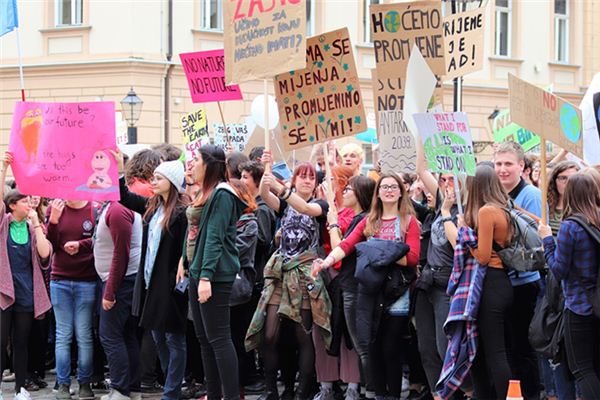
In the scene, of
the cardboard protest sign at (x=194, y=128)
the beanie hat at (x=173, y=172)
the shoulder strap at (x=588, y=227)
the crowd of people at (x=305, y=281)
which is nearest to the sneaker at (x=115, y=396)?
the crowd of people at (x=305, y=281)

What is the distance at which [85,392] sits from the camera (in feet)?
33.1

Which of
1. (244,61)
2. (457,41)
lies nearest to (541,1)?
(457,41)

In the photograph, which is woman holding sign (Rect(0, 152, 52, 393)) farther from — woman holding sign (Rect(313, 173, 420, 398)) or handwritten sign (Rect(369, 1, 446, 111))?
handwritten sign (Rect(369, 1, 446, 111))

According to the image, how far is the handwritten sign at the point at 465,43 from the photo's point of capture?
35.4 feet

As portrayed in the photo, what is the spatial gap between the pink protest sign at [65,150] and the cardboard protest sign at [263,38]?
41.6 inches

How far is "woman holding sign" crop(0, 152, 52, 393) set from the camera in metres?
9.89

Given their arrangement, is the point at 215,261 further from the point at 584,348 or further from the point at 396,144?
the point at 584,348

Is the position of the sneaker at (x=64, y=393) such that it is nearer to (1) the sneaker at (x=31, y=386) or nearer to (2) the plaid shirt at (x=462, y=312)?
(1) the sneaker at (x=31, y=386)

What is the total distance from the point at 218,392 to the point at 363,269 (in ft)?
4.78

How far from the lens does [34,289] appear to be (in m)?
10.2

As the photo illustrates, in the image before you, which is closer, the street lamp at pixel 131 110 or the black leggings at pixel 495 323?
the black leggings at pixel 495 323

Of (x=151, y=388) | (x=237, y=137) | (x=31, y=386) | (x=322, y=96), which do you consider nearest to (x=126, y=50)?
(x=237, y=137)

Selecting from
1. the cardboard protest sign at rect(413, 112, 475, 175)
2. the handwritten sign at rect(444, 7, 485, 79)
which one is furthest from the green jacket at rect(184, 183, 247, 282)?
the handwritten sign at rect(444, 7, 485, 79)

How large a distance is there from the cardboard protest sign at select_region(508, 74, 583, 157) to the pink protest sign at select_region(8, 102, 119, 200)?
316 centimetres
